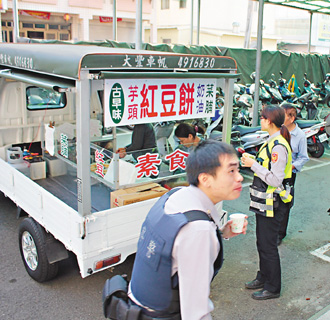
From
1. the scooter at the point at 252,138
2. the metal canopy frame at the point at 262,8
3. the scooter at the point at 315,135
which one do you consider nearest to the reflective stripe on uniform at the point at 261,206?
the scooter at the point at 252,138

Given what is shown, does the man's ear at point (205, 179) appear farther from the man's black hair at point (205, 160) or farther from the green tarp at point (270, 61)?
the green tarp at point (270, 61)

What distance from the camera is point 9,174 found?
4582 mm

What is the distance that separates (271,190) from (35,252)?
2.33 meters

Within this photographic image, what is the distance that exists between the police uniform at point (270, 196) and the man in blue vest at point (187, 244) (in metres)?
1.58

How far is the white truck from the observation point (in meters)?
3.19

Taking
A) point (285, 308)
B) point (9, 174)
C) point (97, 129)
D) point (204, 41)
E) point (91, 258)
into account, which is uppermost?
point (204, 41)

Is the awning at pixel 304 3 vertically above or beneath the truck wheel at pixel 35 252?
above

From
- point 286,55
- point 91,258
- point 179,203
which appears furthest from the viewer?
point 286,55

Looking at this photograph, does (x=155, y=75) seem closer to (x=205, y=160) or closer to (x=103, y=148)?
(x=103, y=148)

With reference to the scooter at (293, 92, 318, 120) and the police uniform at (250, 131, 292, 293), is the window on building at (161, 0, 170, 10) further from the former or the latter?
the police uniform at (250, 131, 292, 293)

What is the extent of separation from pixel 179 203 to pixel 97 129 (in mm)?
4039

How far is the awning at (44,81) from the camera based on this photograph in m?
3.18

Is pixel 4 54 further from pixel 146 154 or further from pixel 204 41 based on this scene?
pixel 204 41

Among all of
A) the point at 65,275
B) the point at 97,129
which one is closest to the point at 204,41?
the point at 97,129
